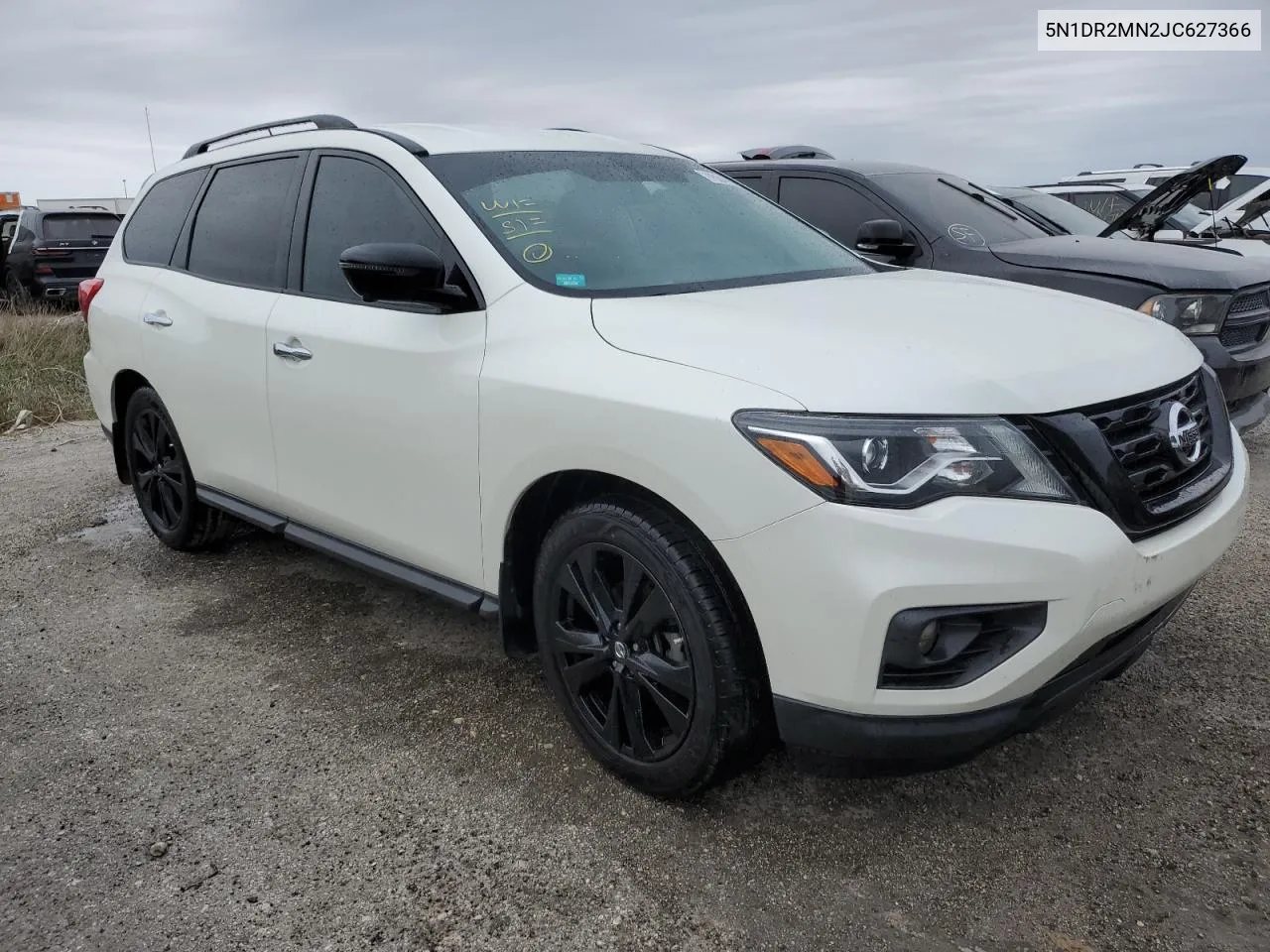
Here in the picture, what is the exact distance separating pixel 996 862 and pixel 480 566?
153 cm

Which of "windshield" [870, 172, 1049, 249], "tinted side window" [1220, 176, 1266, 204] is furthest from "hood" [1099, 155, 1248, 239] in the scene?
"tinted side window" [1220, 176, 1266, 204]

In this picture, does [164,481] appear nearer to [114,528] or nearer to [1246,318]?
[114,528]

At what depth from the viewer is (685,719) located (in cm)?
245

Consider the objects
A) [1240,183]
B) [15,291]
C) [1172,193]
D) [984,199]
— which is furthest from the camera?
[15,291]

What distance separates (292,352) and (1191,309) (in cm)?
421

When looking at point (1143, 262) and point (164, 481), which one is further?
point (1143, 262)

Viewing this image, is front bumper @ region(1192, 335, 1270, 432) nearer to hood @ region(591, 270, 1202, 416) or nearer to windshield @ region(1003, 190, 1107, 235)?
hood @ region(591, 270, 1202, 416)

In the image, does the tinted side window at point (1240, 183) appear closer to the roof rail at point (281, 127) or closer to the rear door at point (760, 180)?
the rear door at point (760, 180)

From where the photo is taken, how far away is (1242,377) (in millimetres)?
5027

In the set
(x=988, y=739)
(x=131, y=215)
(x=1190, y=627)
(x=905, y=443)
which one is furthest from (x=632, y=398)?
(x=131, y=215)

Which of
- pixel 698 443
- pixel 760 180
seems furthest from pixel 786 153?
pixel 698 443

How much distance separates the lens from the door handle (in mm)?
3375

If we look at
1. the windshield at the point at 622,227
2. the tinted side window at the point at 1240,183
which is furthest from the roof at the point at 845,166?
the tinted side window at the point at 1240,183

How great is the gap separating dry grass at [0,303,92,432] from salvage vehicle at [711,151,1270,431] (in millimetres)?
6135
